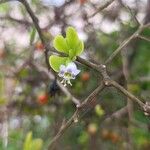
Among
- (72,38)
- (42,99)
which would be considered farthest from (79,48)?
(42,99)

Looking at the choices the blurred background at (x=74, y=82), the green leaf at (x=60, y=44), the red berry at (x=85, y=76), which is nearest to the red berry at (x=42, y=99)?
the blurred background at (x=74, y=82)

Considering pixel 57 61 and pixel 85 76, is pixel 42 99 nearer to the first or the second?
pixel 85 76

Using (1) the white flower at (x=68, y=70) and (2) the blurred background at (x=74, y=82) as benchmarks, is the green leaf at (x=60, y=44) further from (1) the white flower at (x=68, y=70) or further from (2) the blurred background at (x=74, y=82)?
(2) the blurred background at (x=74, y=82)

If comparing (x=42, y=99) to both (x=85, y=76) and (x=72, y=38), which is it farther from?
(x=72, y=38)

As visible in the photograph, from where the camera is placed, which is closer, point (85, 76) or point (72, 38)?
point (72, 38)

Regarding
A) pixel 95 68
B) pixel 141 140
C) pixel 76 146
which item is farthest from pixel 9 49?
pixel 95 68

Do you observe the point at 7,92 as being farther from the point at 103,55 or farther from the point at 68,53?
the point at 68,53

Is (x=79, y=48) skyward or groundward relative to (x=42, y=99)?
skyward
